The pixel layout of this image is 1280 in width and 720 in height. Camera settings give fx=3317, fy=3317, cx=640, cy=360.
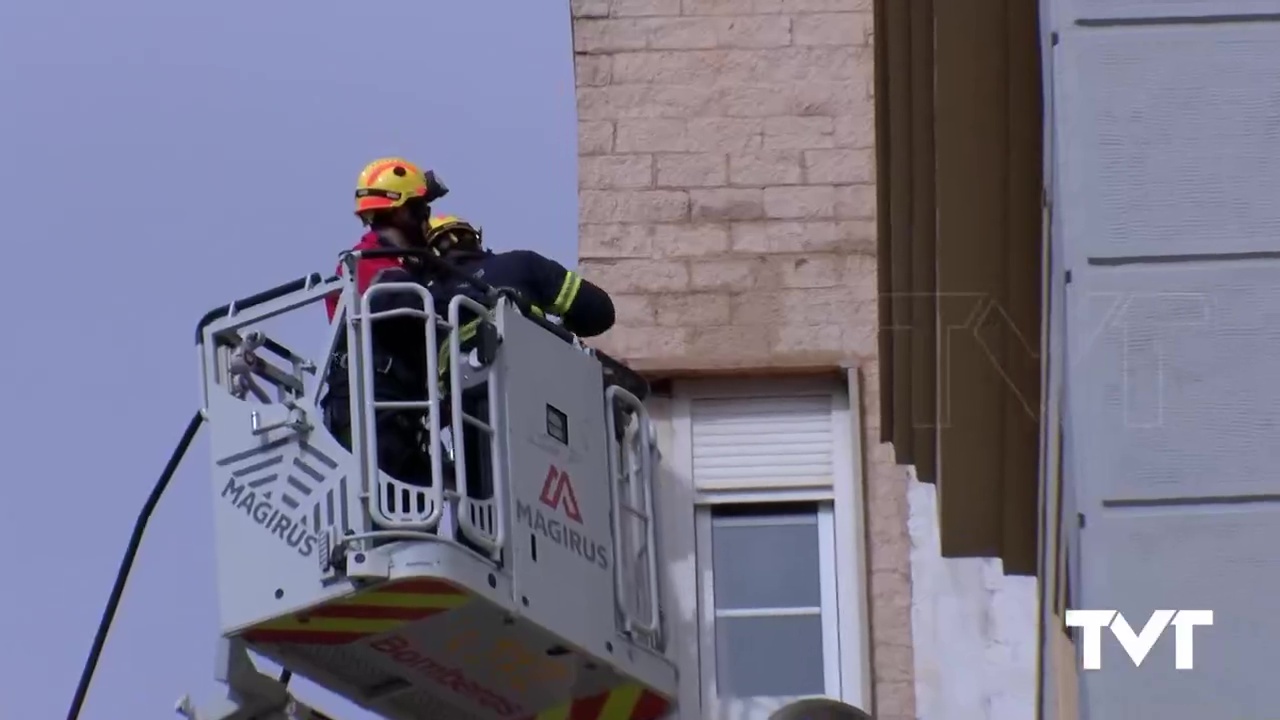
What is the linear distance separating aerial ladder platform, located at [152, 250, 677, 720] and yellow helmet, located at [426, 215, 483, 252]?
79 centimetres

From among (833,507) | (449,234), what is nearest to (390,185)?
(449,234)

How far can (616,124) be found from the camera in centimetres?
1351

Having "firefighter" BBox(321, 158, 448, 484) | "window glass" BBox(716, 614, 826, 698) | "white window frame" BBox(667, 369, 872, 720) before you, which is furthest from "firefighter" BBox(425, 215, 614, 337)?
"window glass" BBox(716, 614, 826, 698)

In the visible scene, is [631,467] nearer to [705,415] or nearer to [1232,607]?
[705,415]

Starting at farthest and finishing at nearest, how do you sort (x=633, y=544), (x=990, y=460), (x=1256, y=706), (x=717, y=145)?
(x=717, y=145) → (x=633, y=544) → (x=990, y=460) → (x=1256, y=706)

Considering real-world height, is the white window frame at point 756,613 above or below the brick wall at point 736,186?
below

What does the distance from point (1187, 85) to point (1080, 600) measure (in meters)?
1.31

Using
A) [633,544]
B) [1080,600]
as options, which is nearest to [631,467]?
[633,544]

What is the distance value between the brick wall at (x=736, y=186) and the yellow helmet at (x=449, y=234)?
0.69 meters

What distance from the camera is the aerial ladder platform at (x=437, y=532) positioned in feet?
36.1

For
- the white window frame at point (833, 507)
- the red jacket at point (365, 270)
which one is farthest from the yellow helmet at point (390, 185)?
the white window frame at point (833, 507)

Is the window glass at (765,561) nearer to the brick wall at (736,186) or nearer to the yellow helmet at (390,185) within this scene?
the brick wall at (736,186)

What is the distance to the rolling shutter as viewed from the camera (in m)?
13.0

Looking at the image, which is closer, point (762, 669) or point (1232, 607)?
point (1232, 607)
